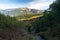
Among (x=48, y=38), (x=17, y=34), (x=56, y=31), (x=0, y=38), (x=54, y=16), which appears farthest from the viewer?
(x=54, y=16)

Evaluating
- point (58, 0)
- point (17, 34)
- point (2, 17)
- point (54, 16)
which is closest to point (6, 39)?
point (17, 34)

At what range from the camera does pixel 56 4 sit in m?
40.2

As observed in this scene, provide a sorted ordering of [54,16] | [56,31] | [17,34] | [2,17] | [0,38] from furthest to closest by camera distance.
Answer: [54,16]
[56,31]
[2,17]
[17,34]
[0,38]

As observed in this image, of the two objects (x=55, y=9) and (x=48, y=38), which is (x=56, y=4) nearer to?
(x=55, y=9)

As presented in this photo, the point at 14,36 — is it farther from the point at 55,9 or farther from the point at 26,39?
the point at 55,9

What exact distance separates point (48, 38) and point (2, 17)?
6.61 meters

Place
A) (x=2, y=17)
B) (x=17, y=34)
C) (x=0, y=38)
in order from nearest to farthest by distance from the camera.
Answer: (x=0, y=38), (x=17, y=34), (x=2, y=17)

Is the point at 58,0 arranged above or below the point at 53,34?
above

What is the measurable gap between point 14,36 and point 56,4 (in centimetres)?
2265

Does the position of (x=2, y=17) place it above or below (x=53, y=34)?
above

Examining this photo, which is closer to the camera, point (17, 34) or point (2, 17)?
point (17, 34)

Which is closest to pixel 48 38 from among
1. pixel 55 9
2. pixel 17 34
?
pixel 17 34

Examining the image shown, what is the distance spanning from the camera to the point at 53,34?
28.9 metres

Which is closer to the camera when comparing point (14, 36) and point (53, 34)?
point (14, 36)
